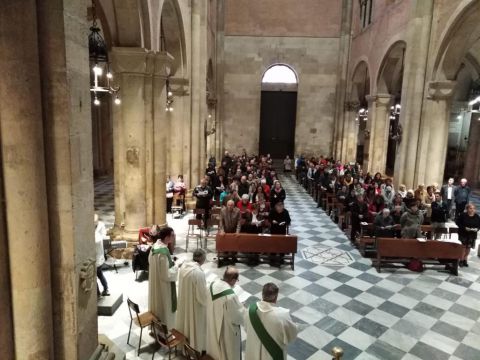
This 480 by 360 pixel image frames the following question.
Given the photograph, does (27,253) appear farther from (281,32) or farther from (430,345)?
(281,32)

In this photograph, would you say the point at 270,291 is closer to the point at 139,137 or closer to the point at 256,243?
the point at 256,243

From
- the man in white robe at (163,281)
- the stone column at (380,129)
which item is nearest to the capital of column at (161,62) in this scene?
the man in white robe at (163,281)

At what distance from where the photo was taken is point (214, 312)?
490 cm

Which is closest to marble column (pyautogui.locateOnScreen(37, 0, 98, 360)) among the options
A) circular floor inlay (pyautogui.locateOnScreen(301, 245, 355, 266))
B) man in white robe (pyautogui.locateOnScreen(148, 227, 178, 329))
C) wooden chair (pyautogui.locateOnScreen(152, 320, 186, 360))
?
wooden chair (pyautogui.locateOnScreen(152, 320, 186, 360))

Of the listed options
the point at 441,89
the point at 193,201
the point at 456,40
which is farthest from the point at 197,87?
the point at 456,40

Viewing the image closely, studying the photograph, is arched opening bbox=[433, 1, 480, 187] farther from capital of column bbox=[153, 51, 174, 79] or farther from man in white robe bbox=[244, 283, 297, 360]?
man in white robe bbox=[244, 283, 297, 360]

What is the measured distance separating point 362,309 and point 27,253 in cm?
586

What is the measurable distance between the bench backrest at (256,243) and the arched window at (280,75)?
21.1 m

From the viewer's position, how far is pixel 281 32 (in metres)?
27.4

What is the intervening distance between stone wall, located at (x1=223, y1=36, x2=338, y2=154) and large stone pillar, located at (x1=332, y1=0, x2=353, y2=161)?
0.55 metres

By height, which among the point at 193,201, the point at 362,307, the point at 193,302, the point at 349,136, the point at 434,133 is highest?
the point at 434,133

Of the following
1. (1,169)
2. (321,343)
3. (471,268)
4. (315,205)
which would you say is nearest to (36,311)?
(1,169)

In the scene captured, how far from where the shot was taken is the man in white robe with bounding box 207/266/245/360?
4.71m

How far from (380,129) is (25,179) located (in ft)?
62.4
